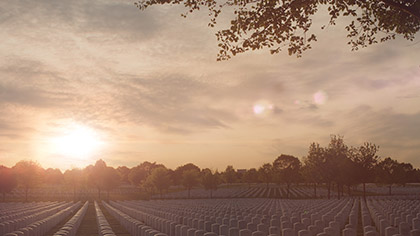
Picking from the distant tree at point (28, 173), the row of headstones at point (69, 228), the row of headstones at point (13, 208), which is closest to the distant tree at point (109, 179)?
the distant tree at point (28, 173)

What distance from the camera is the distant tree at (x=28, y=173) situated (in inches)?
3455

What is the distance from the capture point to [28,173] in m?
88.7

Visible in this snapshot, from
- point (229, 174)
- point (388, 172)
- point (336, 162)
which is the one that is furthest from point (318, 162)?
point (229, 174)

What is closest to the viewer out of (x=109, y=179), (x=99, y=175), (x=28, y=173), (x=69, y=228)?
(x=69, y=228)

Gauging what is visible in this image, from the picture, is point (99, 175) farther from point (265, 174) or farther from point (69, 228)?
point (69, 228)

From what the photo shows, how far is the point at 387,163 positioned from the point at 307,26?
99.1 metres

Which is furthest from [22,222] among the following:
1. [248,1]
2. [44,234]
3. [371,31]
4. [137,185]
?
[137,185]

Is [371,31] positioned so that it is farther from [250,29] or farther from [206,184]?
[206,184]

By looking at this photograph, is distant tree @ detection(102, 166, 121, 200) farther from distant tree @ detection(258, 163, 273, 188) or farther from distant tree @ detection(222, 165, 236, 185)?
distant tree @ detection(222, 165, 236, 185)

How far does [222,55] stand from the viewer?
1382 centimetres

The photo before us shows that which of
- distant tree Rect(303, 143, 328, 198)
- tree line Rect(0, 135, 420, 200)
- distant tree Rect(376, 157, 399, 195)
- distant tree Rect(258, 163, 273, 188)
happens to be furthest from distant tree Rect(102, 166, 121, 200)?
distant tree Rect(376, 157, 399, 195)

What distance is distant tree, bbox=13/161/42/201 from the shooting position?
87.8 metres

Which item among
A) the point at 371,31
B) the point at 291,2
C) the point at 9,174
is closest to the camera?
the point at 291,2

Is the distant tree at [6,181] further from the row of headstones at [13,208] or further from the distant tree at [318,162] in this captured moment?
the distant tree at [318,162]
